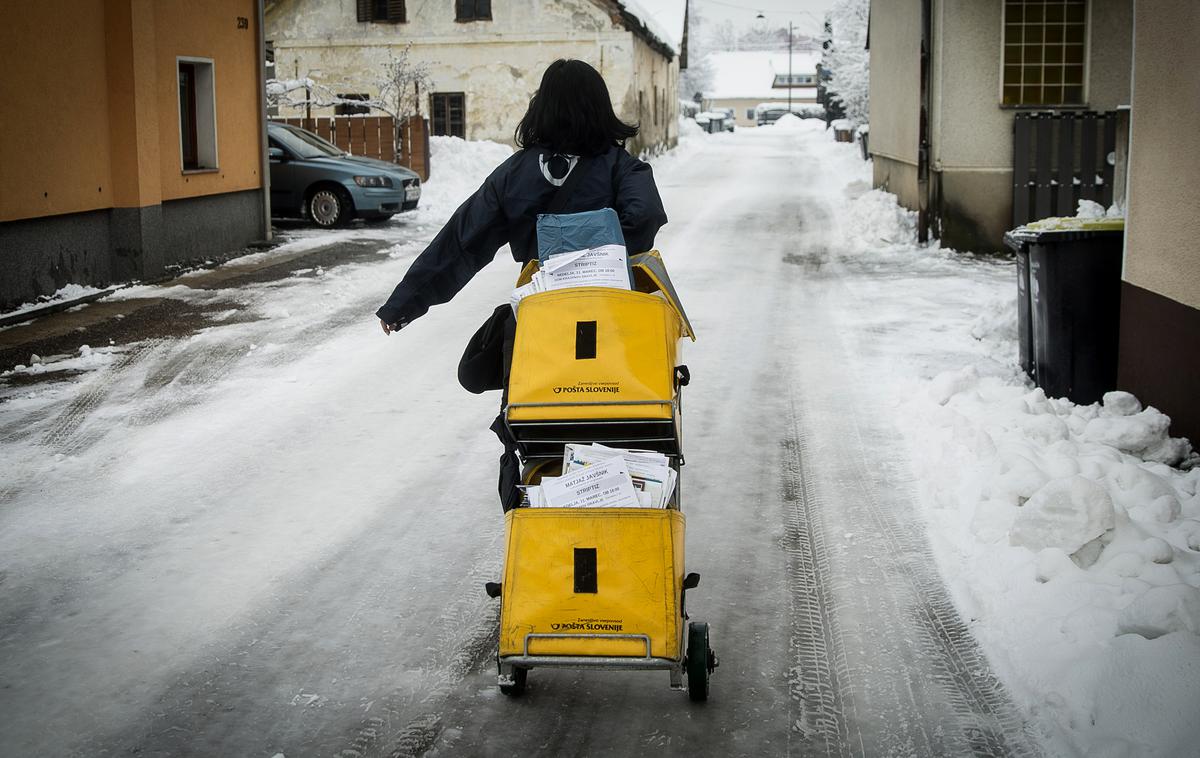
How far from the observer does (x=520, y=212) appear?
169 inches

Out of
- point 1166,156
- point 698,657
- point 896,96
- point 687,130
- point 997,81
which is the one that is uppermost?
point 687,130

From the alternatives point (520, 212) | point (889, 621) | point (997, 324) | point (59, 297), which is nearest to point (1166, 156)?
point (997, 324)

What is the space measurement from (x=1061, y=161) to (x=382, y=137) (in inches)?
645

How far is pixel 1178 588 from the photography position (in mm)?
4234

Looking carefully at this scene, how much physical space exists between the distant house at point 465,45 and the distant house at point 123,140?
18.0 meters

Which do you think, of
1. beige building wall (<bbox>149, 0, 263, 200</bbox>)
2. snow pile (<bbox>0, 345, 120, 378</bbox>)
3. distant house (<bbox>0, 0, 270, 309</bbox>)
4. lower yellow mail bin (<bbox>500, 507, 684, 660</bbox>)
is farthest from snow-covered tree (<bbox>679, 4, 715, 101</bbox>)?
lower yellow mail bin (<bbox>500, 507, 684, 660</bbox>)

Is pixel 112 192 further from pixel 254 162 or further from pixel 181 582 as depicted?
pixel 181 582

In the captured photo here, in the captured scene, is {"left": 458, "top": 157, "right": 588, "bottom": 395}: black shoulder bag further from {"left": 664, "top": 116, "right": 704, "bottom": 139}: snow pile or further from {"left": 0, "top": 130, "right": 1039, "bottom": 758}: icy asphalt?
{"left": 664, "top": 116, "right": 704, "bottom": 139}: snow pile

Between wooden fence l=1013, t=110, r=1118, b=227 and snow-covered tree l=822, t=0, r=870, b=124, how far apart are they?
2443cm

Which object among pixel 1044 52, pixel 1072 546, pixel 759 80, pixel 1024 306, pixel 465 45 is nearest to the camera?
pixel 1072 546

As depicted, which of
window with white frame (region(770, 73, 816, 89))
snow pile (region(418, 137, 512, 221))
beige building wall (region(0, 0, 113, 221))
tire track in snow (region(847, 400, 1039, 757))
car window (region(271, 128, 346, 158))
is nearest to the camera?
tire track in snow (region(847, 400, 1039, 757))

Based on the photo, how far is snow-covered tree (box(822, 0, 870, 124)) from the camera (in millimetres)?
42938

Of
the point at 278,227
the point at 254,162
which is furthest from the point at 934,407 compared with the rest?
the point at 278,227

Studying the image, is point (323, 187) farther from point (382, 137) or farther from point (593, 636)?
point (593, 636)
